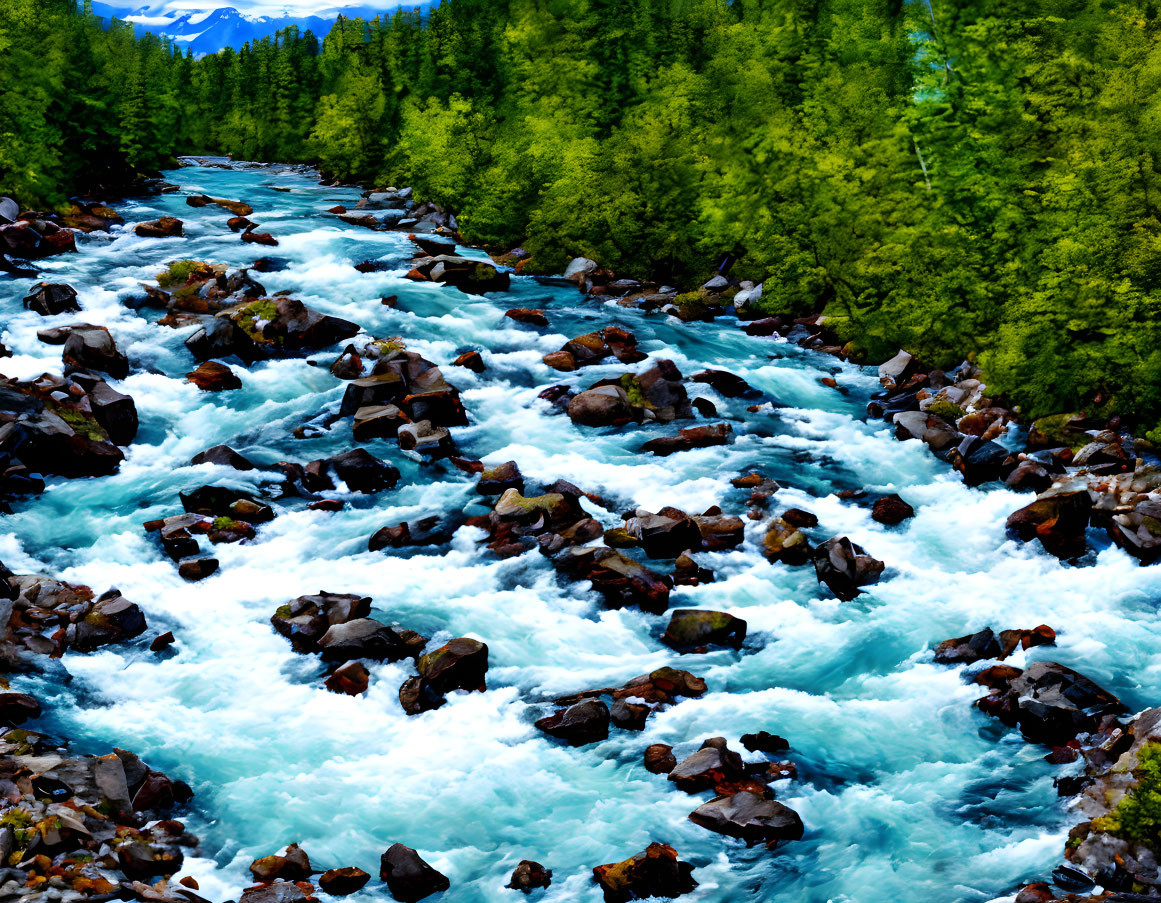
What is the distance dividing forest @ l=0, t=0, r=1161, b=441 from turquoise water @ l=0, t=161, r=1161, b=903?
460 cm

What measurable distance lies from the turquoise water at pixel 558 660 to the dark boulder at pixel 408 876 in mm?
227

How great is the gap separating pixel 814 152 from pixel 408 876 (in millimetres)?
25982

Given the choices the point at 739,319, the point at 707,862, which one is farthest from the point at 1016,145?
the point at 707,862

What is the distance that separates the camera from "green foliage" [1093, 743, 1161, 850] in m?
10.3

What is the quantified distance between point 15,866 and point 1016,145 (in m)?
27.3

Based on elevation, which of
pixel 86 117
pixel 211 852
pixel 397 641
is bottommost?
pixel 211 852

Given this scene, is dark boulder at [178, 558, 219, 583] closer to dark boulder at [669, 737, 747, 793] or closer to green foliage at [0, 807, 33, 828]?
green foliage at [0, 807, 33, 828]

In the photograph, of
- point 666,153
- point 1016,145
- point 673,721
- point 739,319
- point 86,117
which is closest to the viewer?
point 673,721

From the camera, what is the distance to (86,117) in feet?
135

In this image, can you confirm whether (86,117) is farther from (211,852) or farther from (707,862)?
(707,862)

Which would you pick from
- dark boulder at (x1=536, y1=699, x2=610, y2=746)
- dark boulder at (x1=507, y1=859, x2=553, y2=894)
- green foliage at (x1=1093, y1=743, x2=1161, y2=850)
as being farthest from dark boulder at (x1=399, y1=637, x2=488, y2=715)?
green foliage at (x1=1093, y1=743, x2=1161, y2=850)

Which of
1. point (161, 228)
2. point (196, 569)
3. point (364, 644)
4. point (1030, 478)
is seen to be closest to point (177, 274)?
point (161, 228)

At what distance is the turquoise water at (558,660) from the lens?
11.3 m

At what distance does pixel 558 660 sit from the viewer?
14711 mm
